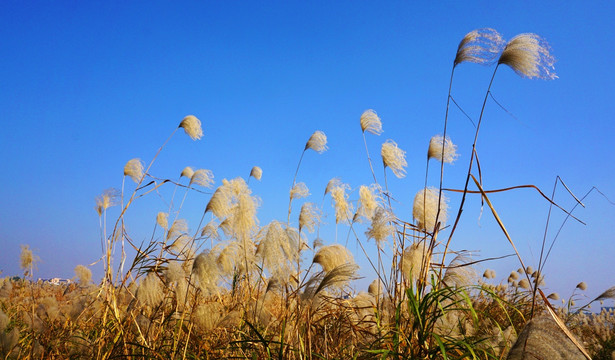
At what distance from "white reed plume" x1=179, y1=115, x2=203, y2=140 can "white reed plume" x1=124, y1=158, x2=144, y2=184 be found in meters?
0.57

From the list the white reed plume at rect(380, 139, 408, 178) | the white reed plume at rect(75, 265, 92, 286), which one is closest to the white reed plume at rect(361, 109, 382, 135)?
the white reed plume at rect(380, 139, 408, 178)

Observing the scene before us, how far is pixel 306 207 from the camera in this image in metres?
4.45

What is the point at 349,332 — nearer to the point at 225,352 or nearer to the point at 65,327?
the point at 225,352

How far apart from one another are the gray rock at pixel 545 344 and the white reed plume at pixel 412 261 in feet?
4.29

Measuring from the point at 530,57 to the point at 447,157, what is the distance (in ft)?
3.23

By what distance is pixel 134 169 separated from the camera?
175 inches

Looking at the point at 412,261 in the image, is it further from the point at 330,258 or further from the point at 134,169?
the point at 134,169

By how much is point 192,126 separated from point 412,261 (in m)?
2.41

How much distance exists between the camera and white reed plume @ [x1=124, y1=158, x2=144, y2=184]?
441cm

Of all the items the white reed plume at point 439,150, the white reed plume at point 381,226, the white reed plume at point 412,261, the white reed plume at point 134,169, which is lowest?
the white reed plume at point 412,261

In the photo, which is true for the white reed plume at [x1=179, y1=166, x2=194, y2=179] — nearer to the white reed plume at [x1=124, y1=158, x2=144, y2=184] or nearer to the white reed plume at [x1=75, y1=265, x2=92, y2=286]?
the white reed plume at [x1=124, y1=158, x2=144, y2=184]

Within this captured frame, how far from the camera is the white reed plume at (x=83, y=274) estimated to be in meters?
6.27

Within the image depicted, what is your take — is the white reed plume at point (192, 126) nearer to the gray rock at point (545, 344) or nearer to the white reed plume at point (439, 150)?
the white reed plume at point (439, 150)

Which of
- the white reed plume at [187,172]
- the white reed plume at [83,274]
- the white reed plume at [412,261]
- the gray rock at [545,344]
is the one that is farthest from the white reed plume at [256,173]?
the gray rock at [545,344]
